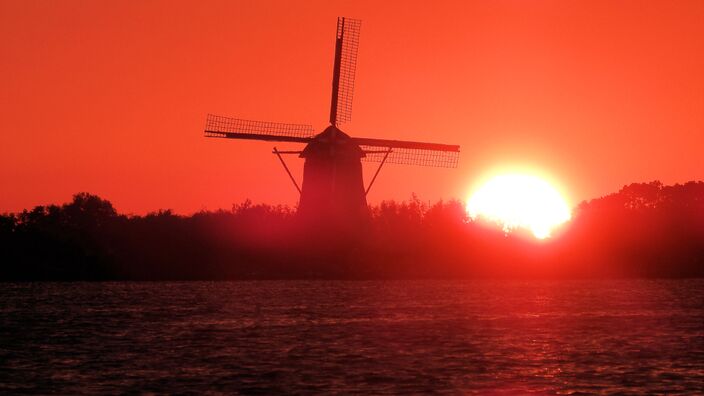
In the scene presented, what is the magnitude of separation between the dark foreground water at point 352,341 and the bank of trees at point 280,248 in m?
11.8

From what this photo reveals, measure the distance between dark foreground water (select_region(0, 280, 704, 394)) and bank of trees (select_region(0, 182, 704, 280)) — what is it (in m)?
11.8

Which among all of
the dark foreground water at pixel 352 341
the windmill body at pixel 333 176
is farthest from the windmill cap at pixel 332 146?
the dark foreground water at pixel 352 341

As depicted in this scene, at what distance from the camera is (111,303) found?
61688 millimetres

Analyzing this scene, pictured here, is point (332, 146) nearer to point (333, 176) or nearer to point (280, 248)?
point (333, 176)

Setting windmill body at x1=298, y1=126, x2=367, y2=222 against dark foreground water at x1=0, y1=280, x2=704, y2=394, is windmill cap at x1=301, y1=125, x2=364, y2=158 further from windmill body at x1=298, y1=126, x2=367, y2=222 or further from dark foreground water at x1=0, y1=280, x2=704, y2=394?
dark foreground water at x1=0, y1=280, x2=704, y2=394

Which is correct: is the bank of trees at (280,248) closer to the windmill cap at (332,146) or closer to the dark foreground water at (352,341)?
the windmill cap at (332,146)

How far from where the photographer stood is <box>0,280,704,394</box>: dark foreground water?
31.4 m

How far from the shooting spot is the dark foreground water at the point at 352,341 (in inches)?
1237

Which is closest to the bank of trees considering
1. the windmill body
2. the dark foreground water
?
the windmill body

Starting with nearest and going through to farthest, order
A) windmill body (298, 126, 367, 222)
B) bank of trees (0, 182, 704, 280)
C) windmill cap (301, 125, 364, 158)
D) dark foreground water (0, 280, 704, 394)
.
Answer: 1. dark foreground water (0, 280, 704, 394)
2. windmill body (298, 126, 367, 222)
3. windmill cap (301, 125, 364, 158)
4. bank of trees (0, 182, 704, 280)

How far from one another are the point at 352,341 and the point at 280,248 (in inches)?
1712

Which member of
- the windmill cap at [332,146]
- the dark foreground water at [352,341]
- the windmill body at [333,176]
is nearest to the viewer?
the dark foreground water at [352,341]

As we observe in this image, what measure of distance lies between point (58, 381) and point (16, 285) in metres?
53.5

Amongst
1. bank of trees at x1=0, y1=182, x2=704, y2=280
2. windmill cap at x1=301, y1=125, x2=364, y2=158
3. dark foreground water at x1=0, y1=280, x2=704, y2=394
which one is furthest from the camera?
bank of trees at x1=0, y1=182, x2=704, y2=280
